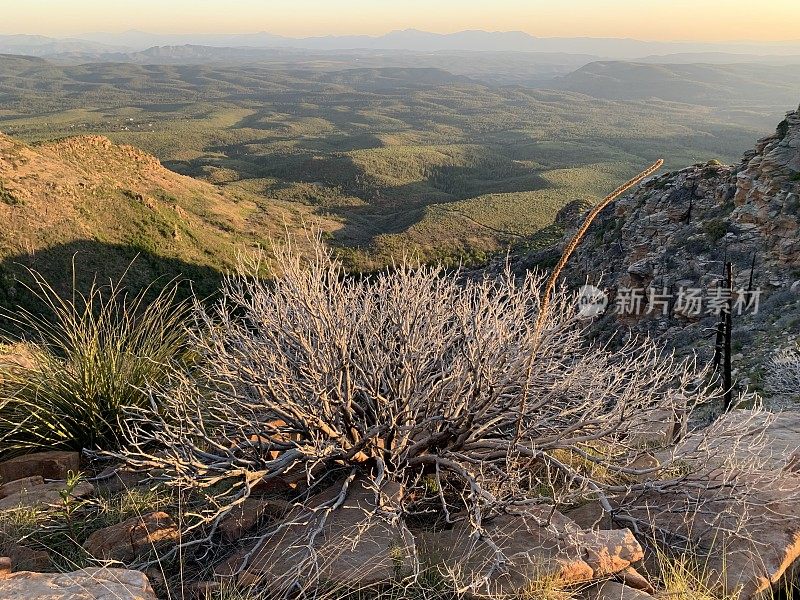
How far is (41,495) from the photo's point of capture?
3.83 meters

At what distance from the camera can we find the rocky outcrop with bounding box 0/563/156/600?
2428 millimetres

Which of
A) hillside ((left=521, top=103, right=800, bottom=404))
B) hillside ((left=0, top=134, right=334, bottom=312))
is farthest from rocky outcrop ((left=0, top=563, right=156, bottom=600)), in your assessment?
hillside ((left=0, top=134, right=334, bottom=312))

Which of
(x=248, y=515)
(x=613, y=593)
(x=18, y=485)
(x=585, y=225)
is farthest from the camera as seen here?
(x=18, y=485)

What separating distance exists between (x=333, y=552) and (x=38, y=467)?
256cm

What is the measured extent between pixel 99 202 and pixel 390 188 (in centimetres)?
4447

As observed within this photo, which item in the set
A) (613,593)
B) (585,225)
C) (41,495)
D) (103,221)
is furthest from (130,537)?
(103,221)

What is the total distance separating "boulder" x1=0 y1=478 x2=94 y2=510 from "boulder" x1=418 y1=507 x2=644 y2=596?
2157mm

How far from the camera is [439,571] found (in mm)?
2861

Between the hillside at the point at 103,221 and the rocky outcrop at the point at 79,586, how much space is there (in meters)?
15.8

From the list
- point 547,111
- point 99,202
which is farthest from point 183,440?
point 547,111

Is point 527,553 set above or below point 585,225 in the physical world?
below

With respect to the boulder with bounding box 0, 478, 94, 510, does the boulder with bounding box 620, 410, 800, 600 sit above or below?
above

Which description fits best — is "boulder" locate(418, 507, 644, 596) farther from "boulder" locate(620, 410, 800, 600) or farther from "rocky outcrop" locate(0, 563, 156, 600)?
"rocky outcrop" locate(0, 563, 156, 600)

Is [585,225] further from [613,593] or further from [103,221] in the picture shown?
[103,221]
